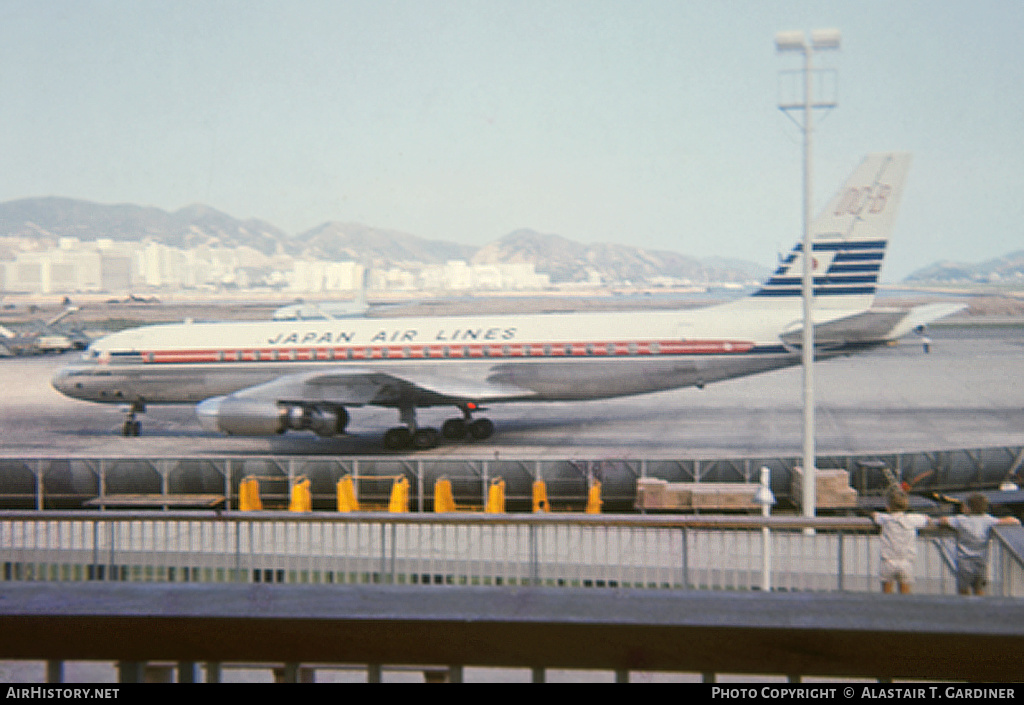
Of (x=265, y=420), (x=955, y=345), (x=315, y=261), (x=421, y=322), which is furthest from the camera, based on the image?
(x=315, y=261)

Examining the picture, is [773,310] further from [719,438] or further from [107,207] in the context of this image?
[107,207]

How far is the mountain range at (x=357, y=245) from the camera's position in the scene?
293 ft

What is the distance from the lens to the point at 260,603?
270cm

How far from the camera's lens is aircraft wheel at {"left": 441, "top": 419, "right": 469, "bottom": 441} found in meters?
28.0

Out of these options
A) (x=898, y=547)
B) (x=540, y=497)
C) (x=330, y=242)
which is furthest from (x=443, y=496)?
(x=330, y=242)

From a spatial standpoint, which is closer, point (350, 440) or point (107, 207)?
point (350, 440)

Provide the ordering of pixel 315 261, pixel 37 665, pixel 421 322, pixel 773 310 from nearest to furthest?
1. pixel 37 665
2. pixel 773 310
3. pixel 421 322
4. pixel 315 261

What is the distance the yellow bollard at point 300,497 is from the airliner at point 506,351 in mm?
5059

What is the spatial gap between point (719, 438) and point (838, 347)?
5.39 metres

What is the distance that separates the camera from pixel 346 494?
64.1 feet

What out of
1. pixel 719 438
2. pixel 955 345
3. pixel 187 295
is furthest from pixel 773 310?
pixel 187 295

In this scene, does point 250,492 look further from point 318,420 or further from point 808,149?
point 808,149

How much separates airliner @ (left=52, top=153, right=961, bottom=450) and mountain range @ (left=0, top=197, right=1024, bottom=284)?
192 ft

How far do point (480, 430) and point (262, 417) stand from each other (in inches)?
290
